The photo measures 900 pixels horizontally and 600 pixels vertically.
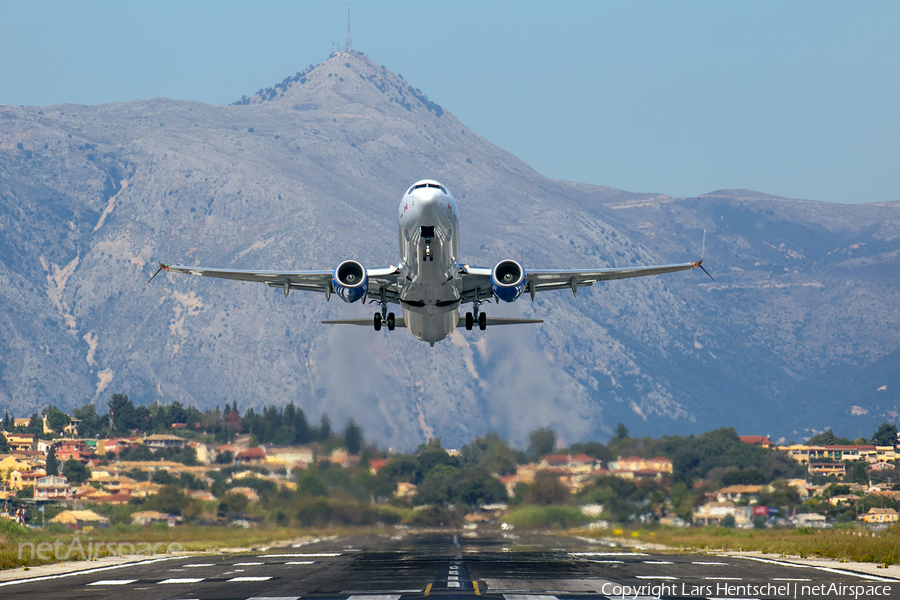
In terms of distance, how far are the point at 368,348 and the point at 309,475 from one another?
28.6m

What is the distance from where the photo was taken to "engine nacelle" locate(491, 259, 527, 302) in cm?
4788

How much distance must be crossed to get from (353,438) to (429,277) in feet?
136

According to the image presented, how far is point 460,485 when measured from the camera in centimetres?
9231

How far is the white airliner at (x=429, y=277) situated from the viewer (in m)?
45.6

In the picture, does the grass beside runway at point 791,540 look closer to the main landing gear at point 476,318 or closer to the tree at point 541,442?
the tree at point 541,442

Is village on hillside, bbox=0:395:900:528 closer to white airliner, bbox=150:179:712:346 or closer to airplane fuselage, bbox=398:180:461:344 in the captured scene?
white airliner, bbox=150:179:712:346

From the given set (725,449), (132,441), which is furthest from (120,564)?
(132,441)

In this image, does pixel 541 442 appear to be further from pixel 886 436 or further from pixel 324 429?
pixel 886 436

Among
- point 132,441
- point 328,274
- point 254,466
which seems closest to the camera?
point 328,274

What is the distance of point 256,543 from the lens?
85.0 m

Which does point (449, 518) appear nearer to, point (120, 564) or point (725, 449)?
point (725, 449)

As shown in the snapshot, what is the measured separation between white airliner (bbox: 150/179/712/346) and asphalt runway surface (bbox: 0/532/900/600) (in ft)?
39.8

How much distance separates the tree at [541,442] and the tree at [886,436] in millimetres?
102679

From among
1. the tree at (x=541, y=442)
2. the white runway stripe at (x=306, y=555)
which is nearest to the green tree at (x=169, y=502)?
the white runway stripe at (x=306, y=555)
